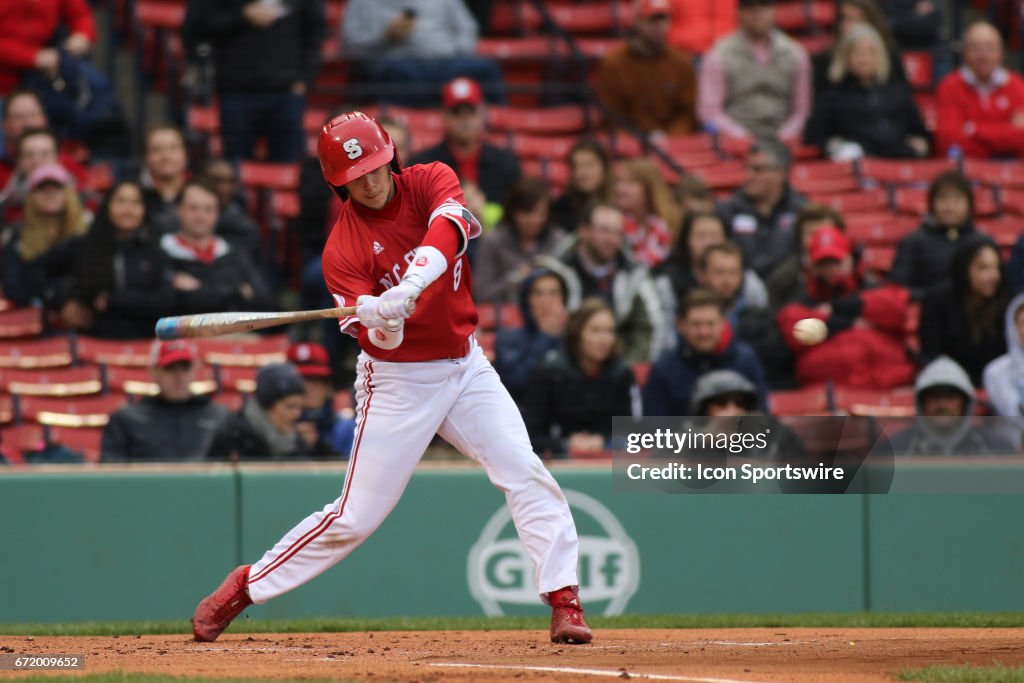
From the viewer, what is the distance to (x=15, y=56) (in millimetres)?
9453

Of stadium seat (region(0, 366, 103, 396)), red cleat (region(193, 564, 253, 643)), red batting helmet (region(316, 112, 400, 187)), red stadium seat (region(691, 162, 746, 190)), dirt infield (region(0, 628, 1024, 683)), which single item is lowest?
dirt infield (region(0, 628, 1024, 683))

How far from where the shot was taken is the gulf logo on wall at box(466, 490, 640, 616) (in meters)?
7.29

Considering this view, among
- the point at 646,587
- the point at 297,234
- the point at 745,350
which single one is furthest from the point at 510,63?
the point at 646,587

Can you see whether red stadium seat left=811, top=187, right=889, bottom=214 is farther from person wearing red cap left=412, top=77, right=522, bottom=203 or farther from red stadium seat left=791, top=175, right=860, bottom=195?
person wearing red cap left=412, top=77, right=522, bottom=203

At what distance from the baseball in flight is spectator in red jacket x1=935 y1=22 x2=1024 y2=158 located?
10.2 feet

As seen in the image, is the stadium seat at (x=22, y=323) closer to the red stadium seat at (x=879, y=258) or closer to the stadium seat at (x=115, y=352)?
the stadium seat at (x=115, y=352)

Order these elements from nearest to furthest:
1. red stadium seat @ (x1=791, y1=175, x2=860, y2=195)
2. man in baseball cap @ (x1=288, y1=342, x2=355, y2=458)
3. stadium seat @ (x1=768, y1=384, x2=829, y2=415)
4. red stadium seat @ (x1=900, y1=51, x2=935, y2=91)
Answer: man in baseball cap @ (x1=288, y1=342, x2=355, y2=458) → stadium seat @ (x1=768, y1=384, x2=829, y2=415) → red stadium seat @ (x1=791, y1=175, x2=860, y2=195) → red stadium seat @ (x1=900, y1=51, x2=935, y2=91)

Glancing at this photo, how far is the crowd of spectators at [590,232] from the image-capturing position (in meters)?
7.59

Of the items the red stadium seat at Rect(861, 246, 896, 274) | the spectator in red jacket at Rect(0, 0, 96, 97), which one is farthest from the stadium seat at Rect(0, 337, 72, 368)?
the red stadium seat at Rect(861, 246, 896, 274)

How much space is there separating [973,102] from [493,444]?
20.0 feet

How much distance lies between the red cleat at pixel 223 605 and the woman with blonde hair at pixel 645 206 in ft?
13.1

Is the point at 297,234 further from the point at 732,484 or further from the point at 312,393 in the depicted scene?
the point at 732,484

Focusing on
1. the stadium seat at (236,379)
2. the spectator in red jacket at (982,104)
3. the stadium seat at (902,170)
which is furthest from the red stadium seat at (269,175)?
the spectator in red jacket at (982,104)

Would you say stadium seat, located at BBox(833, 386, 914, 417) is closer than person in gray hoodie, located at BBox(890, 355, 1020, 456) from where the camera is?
No
